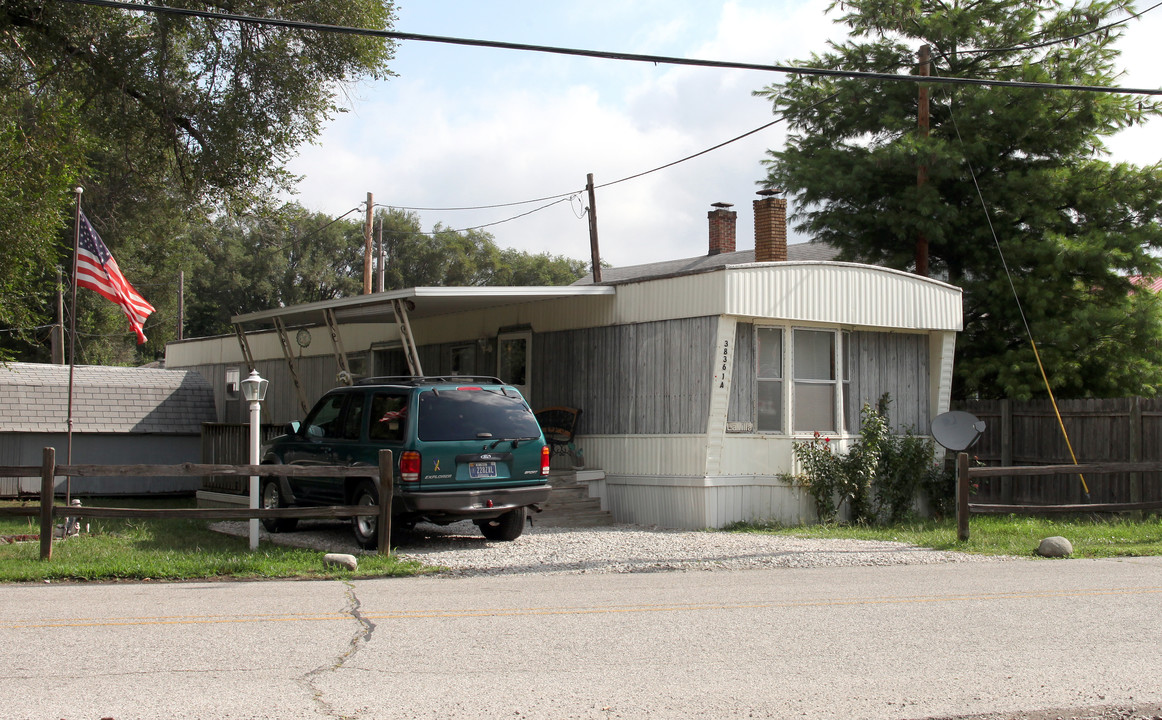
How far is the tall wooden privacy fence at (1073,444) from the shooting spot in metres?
17.0

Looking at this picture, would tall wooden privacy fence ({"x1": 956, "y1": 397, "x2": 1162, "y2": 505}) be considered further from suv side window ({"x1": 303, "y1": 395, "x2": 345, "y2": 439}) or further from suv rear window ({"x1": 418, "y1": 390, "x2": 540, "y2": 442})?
suv side window ({"x1": 303, "y1": 395, "x2": 345, "y2": 439})

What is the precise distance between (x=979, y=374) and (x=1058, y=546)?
27.2 feet

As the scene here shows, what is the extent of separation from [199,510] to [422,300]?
Result: 18.8 ft

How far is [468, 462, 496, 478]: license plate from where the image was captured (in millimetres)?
12492

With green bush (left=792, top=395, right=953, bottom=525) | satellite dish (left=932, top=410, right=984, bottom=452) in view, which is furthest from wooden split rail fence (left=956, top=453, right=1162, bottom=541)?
green bush (left=792, top=395, right=953, bottom=525)

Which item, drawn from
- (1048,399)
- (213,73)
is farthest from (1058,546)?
(213,73)

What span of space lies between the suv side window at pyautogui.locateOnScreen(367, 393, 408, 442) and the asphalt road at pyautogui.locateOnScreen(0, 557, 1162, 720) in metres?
2.60

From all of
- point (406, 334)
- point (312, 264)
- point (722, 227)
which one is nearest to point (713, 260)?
point (722, 227)

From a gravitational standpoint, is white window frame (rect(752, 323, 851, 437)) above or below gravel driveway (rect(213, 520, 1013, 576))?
above

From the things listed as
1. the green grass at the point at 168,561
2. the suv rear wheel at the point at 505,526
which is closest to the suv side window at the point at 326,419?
the green grass at the point at 168,561

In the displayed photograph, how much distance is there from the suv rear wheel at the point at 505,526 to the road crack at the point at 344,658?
14.0 ft

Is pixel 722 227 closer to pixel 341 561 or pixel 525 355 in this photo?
pixel 525 355

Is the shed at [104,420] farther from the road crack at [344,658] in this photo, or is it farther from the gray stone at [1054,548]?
the gray stone at [1054,548]

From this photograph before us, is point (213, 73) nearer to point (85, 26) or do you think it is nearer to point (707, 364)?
point (85, 26)
